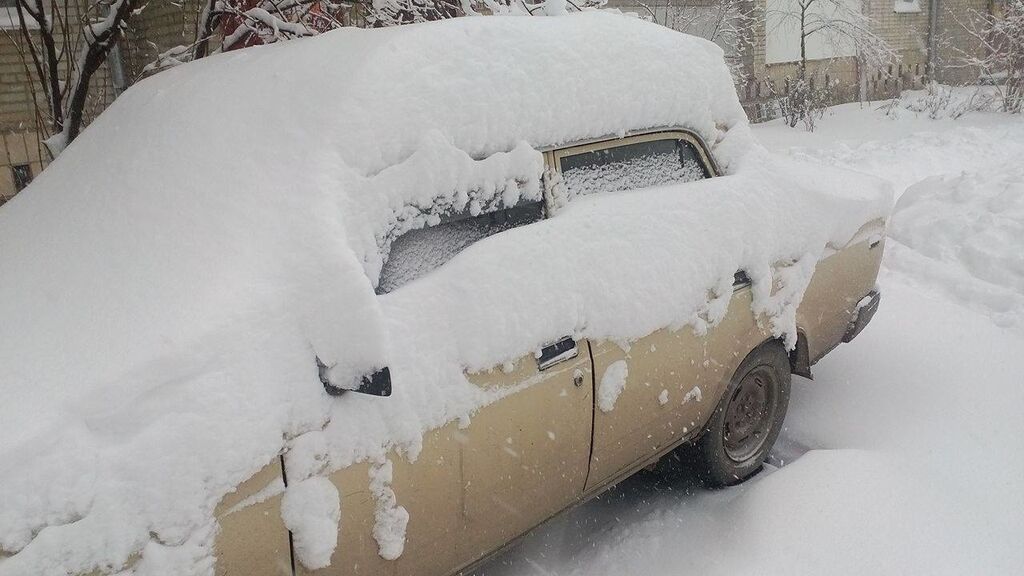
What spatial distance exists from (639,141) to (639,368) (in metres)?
0.91

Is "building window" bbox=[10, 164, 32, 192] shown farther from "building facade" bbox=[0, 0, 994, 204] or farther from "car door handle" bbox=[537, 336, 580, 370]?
"car door handle" bbox=[537, 336, 580, 370]

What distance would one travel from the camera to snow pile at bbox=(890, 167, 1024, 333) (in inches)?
196

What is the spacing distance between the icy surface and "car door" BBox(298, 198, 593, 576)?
58 mm

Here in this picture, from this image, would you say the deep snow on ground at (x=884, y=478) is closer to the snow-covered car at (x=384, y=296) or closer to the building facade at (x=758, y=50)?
the snow-covered car at (x=384, y=296)

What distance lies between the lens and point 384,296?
197 centimetres

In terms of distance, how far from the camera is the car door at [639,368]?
2521 mm

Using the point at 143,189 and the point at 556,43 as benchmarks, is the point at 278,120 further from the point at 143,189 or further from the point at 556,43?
the point at 556,43

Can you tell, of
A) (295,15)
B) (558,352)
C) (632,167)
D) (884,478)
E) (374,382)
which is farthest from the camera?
(295,15)

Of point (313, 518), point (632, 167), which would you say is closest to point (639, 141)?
point (632, 167)

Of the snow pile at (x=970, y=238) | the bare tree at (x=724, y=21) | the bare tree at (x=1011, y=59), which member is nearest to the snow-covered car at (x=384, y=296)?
the snow pile at (x=970, y=238)

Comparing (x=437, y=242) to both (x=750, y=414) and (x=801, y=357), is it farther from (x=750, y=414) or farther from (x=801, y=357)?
(x=801, y=357)

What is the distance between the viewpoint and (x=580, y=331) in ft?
7.79

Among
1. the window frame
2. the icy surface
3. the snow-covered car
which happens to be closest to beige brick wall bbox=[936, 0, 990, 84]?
the window frame

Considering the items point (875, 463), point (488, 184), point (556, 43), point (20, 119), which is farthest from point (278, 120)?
point (20, 119)
